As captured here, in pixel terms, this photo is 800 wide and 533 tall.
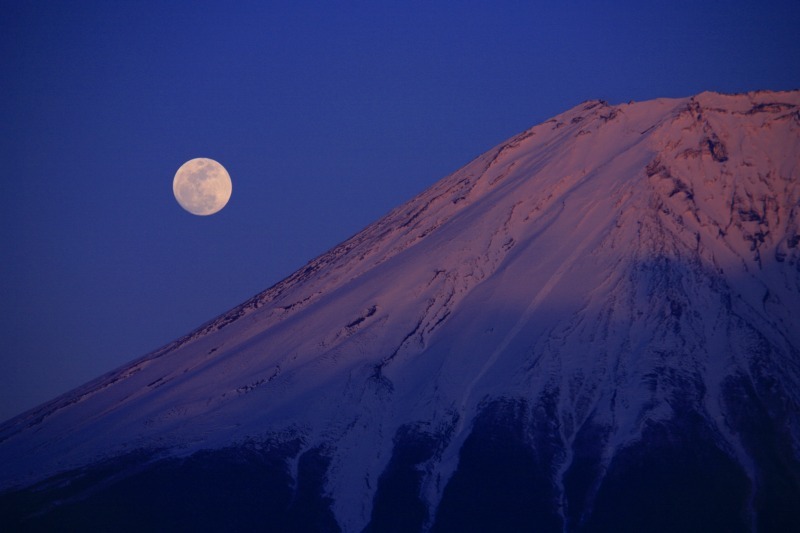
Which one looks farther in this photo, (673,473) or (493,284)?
(493,284)

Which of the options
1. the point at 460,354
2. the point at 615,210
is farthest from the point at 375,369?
the point at 615,210

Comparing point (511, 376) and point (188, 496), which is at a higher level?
point (188, 496)

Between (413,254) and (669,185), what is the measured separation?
78.2ft

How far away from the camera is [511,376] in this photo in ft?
229

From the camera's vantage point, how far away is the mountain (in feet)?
197

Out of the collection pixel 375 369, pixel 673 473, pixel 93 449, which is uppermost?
pixel 93 449

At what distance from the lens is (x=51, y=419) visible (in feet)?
271

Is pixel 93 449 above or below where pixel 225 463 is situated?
above

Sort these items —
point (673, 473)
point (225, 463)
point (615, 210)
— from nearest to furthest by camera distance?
point (673, 473) < point (225, 463) < point (615, 210)

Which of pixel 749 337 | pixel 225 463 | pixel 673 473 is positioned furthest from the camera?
pixel 749 337

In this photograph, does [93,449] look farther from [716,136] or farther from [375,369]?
[716,136]

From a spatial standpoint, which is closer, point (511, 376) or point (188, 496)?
point (188, 496)

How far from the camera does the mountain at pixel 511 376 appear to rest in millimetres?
59969

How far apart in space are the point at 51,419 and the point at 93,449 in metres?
14.4
